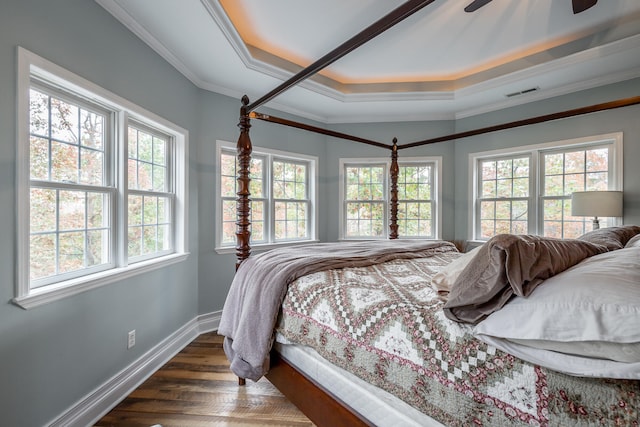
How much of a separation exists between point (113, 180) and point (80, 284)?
0.78m

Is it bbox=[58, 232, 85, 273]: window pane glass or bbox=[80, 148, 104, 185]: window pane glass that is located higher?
bbox=[80, 148, 104, 185]: window pane glass

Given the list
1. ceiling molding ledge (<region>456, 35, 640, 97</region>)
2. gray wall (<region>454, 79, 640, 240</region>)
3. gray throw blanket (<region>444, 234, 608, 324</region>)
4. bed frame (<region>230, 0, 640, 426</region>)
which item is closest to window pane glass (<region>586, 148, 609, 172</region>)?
gray wall (<region>454, 79, 640, 240</region>)

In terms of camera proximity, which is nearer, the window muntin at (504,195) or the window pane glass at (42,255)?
the window pane glass at (42,255)

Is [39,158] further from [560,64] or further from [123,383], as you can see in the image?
[560,64]

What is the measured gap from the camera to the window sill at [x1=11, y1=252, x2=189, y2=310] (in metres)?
1.50

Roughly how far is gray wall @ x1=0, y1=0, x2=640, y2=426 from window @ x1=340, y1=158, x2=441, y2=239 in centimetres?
17

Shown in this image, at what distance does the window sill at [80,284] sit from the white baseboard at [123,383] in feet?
2.17

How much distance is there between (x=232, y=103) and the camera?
3494 millimetres

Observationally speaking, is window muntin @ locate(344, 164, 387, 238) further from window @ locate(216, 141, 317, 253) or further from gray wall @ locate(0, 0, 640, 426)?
window @ locate(216, 141, 317, 253)

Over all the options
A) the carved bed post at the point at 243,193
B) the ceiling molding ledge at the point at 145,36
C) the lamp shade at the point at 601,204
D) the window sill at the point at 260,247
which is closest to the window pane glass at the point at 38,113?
the ceiling molding ledge at the point at 145,36

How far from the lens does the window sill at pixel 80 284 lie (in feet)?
4.93

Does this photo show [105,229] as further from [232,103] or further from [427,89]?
[427,89]

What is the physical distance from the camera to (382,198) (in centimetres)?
447

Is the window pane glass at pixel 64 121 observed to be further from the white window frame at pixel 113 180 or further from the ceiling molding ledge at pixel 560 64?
the ceiling molding ledge at pixel 560 64
